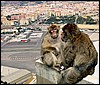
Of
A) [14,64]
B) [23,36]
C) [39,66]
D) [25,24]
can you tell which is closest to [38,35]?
[23,36]

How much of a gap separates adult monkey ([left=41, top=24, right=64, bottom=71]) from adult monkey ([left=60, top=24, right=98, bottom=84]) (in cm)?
11

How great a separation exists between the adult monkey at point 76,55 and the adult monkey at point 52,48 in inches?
4.2

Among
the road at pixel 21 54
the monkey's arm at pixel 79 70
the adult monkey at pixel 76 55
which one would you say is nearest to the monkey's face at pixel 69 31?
the adult monkey at pixel 76 55

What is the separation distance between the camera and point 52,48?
1.69 metres

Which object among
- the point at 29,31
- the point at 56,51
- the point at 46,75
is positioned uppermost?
the point at 56,51

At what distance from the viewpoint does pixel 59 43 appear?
5.54 feet

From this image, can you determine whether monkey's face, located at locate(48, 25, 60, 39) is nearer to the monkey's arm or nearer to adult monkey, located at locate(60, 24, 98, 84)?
adult monkey, located at locate(60, 24, 98, 84)

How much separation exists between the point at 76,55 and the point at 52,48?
0.23 metres

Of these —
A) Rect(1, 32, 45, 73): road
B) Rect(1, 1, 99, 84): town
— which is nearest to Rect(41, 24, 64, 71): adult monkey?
Rect(1, 1, 99, 84): town

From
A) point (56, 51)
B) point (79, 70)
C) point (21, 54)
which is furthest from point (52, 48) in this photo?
point (21, 54)

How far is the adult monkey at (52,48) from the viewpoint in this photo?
162cm

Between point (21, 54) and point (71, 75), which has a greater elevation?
point (71, 75)

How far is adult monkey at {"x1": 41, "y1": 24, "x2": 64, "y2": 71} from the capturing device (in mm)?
1623

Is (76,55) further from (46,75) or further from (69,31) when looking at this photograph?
(46,75)
